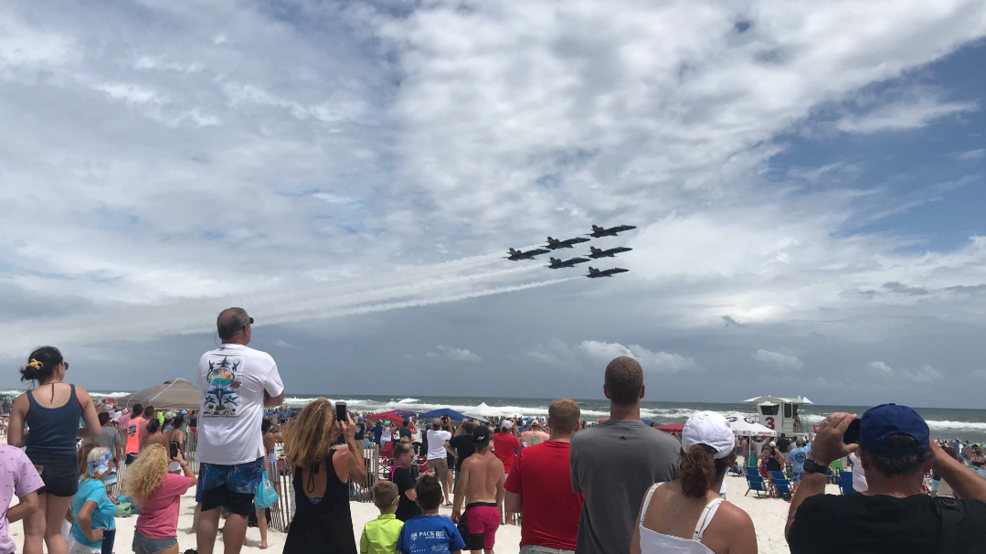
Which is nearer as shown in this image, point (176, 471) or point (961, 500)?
point (961, 500)

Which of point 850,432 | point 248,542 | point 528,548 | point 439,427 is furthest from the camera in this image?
point 439,427

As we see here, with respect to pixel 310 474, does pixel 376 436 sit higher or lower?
lower

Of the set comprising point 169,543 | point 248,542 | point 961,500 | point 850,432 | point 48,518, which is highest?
point 850,432

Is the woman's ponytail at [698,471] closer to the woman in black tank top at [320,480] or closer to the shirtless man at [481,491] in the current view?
the woman in black tank top at [320,480]

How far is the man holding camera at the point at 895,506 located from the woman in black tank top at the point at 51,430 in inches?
176

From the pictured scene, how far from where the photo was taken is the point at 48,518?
174 inches

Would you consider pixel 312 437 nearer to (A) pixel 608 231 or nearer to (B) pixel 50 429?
(B) pixel 50 429

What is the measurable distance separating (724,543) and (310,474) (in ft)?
7.93

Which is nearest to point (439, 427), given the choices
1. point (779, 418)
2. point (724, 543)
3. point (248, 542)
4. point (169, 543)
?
point (248, 542)

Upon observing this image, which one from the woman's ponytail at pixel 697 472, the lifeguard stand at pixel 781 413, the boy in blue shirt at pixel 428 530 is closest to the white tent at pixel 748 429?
the lifeguard stand at pixel 781 413

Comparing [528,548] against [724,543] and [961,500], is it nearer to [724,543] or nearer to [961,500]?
[724,543]

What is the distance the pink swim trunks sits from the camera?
6.11 meters

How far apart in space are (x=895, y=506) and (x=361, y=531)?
26.1ft

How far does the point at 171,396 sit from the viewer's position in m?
17.3
